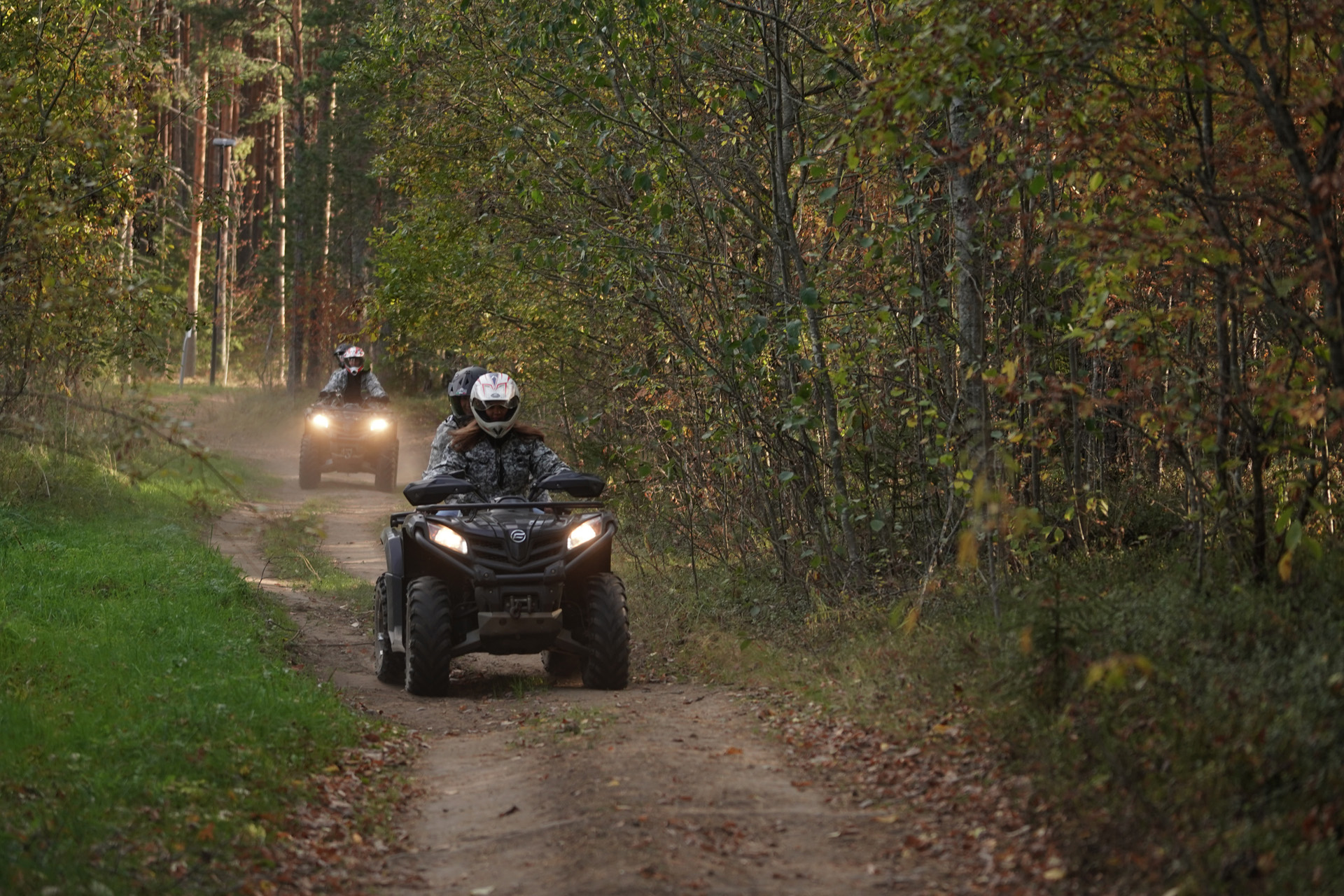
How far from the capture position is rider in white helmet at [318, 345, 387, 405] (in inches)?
831

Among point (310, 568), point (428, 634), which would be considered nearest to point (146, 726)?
point (428, 634)

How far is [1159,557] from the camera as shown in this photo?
8336mm

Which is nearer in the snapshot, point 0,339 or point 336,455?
point 0,339

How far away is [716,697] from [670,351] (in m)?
4.24

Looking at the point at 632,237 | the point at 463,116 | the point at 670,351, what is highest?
the point at 463,116

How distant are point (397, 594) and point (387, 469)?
12.7m

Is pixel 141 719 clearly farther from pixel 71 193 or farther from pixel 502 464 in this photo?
pixel 71 193

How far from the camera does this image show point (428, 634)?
870cm

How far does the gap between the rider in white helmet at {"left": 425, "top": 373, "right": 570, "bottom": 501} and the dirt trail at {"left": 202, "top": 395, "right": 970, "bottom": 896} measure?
4.55 ft

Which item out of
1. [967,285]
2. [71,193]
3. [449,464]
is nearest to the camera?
[967,285]

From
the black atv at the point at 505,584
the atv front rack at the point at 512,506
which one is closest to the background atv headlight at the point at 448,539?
the black atv at the point at 505,584

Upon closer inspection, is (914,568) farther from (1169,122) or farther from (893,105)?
(893,105)

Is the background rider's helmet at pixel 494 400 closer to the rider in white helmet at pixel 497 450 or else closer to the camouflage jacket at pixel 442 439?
the rider in white helmet at pixel 497 450

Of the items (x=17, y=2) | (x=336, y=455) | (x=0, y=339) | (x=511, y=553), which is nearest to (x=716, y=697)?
(x=511, y=553)
